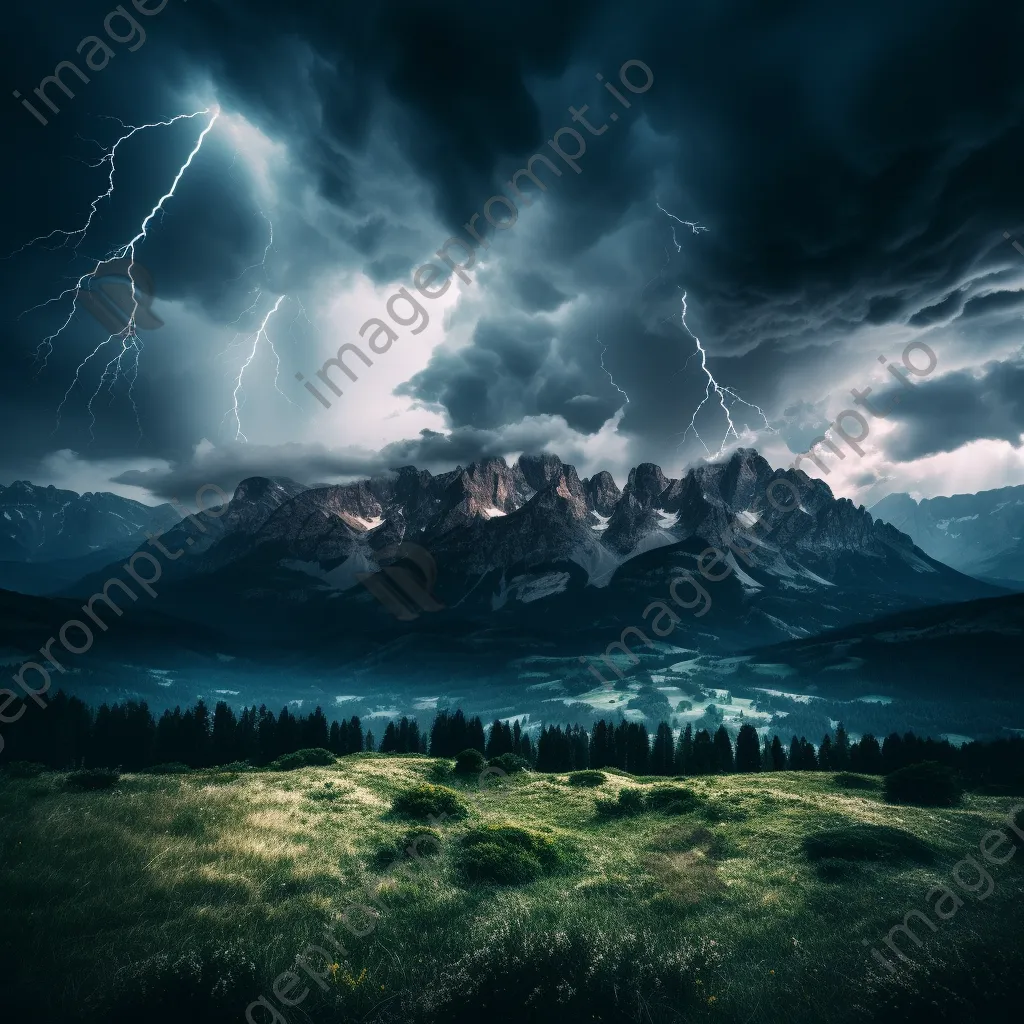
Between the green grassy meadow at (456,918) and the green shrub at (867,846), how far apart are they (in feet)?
0.50

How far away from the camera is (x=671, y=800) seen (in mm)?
39219

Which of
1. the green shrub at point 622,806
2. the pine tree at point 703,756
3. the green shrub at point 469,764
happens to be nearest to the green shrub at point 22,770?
the green shrub at point 469,764

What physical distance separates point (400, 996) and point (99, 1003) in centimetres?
684

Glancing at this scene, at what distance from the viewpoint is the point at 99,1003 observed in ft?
39.8

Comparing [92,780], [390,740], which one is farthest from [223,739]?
[92,780]

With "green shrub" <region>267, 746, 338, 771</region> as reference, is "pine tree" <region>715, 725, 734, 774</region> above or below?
below

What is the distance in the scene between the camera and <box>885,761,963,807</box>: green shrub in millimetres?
42969

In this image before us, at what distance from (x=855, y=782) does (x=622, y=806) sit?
26267 mm

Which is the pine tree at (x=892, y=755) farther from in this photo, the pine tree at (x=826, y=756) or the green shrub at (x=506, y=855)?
the green shrub at (x=506, y=855)

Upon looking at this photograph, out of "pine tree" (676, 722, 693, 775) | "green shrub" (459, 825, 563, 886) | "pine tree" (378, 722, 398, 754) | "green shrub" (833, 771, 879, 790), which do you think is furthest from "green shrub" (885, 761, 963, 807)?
"pine tree" (378, 722, 398, 754)

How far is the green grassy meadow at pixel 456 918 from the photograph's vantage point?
1355 cm

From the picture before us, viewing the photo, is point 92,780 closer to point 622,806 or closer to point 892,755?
point 622,806

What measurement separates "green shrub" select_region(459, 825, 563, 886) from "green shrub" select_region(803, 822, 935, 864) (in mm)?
13230

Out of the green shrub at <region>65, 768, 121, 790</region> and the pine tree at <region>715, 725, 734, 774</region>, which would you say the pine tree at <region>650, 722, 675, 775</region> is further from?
the green shrub at <region>65, 768, 121, 790</region>
